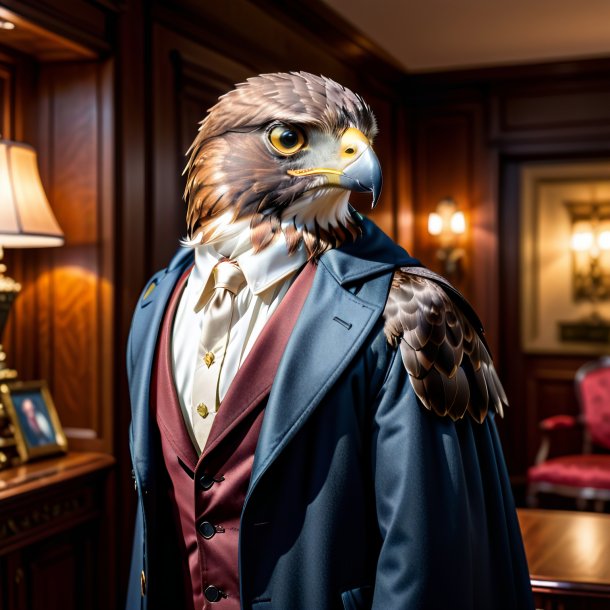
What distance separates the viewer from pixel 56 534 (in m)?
2.42

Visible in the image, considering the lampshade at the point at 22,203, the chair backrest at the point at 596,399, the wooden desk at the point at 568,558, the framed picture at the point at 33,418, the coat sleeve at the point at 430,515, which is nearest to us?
the coat sleeve at the point at 430,515

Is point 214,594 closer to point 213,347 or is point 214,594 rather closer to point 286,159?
point 213,347

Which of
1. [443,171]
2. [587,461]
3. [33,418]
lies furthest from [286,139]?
[443,171]

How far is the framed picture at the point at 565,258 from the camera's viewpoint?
5262 mm

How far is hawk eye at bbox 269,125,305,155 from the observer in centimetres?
94

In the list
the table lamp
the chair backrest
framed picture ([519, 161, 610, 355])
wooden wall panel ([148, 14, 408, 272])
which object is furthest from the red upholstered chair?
the table lamp

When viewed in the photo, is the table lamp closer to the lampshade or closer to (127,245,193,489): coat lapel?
the lampshade

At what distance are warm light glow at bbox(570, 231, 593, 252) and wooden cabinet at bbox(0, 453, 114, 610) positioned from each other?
373cm

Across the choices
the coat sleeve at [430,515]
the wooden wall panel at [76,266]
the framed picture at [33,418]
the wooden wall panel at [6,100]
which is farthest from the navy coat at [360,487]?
the wooden wall panel at [6,100]

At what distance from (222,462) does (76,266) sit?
5.91 feet

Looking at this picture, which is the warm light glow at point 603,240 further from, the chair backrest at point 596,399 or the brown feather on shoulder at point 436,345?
the brown feather on shoulder at point 436,345

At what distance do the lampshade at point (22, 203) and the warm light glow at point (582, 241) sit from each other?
390 centimetres

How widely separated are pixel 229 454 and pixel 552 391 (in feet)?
15.3

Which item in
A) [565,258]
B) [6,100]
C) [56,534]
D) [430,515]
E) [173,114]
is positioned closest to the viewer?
[430,515]
